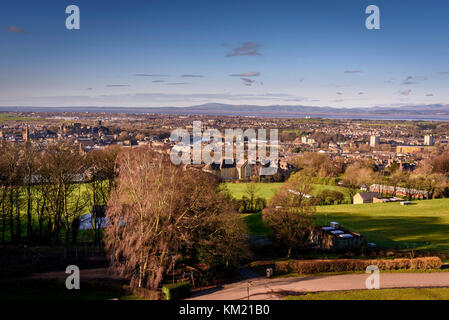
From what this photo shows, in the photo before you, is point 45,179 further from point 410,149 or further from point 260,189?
point 410,149

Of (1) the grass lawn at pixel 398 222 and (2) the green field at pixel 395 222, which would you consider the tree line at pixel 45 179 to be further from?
(1) the grass lawn at pixel 398 222

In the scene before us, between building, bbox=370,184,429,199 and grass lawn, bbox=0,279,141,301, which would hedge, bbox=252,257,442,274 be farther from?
building, bbox=370,184,429,199

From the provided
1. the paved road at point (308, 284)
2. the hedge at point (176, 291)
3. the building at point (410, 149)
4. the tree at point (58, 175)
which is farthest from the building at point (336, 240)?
the building at point (410, 149)

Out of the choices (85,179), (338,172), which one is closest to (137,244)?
(85,179)
